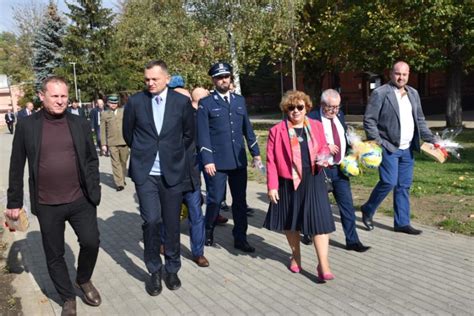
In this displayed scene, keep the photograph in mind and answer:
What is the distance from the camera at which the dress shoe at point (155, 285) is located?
456 centimetres

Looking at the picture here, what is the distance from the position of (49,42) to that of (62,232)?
4918 cm

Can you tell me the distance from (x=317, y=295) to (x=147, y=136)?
2000mm

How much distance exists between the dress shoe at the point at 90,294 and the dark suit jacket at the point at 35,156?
2.59 feet

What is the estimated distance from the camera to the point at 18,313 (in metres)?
4.34

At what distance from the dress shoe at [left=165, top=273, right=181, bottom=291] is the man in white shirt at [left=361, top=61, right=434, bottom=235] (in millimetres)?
2677

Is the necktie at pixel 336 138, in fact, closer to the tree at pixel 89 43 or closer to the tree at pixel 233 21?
the tree at pixel 233 21

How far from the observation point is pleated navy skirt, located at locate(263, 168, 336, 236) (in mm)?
4602

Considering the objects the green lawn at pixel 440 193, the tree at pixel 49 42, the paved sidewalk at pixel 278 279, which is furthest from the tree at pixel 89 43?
the paved sidewalk at pixel 278 279

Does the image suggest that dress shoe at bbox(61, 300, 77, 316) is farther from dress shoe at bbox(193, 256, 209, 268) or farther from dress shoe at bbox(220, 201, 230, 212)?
dress shoe at bbox(220, 201, 230, 212)

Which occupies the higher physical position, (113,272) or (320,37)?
(320,37)

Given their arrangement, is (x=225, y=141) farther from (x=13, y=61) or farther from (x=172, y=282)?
(x=13, y=61)

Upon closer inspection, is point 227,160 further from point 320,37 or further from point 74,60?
point 74,60

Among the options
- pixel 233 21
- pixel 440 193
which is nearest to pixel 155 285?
pixel 440 193

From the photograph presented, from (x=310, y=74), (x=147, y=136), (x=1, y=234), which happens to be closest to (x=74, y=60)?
(x=310, y=74)
